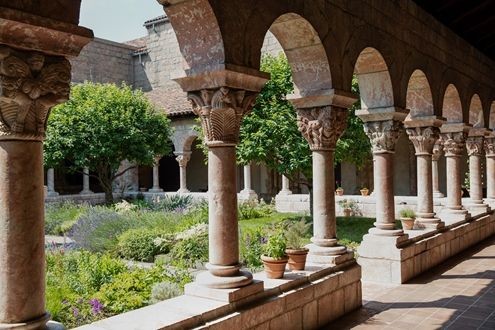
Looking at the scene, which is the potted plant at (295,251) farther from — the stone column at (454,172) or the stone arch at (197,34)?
the stone column at (454,172)

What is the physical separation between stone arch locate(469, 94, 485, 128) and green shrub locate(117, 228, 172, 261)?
7.48 m

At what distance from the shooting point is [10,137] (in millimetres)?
2637

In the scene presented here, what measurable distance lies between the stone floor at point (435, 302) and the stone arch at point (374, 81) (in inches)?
105

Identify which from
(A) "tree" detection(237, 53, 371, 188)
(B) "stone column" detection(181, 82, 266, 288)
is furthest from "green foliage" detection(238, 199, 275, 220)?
(B) "stone column" detection(181, 82, 266, 288)

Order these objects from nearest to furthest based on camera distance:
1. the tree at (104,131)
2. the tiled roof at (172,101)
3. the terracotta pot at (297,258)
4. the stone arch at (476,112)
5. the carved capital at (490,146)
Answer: the terracotta pot at (297,258)
the stone arch at (476,112)
the carved capital at (490,146)
the tree at (104,131)
the tiled roof at (172,101)

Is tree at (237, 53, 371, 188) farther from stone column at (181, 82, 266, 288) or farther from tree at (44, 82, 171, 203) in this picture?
stone column at (181, 82, 266, 288)

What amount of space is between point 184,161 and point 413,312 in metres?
15.7

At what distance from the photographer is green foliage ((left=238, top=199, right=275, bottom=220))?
47.8 feet

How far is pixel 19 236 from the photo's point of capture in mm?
2646

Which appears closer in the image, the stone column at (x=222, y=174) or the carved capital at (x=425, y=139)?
the stone column at (x=222, y=174)

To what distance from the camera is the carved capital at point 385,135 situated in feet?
22.6

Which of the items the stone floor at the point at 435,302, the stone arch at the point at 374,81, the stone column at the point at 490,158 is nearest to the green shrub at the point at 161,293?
the stone floor at the point at 435,302

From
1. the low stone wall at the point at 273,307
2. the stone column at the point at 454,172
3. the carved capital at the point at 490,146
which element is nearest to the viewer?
the low stone wall at the point at 273,307

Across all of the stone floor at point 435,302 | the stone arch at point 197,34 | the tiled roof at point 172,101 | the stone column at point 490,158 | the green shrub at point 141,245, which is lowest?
the stone floor at point 435,302
